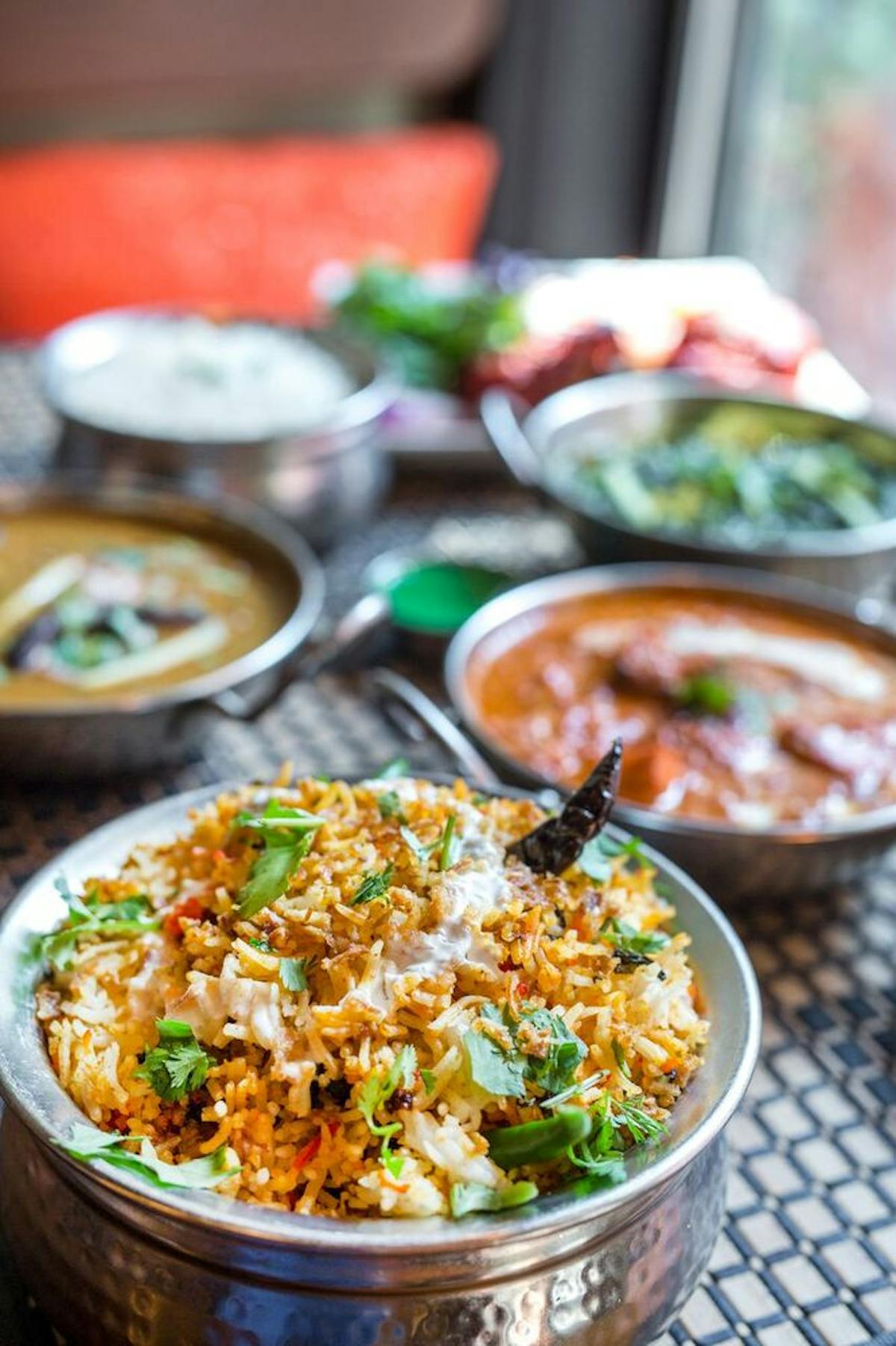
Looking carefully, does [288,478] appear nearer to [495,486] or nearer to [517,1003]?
[495,486]

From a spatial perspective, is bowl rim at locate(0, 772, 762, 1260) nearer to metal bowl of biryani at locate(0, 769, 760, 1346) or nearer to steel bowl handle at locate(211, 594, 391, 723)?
metal bowl of biryani at locate(0, 769, 760, 1346)

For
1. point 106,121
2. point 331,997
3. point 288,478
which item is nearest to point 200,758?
point 288,478

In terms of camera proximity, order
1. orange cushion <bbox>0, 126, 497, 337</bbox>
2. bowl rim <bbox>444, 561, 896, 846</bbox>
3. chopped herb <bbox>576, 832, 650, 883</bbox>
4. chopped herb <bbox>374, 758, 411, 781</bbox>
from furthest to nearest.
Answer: orange cushion <bbox>0, 126, 497, 337</bbox>, bowl rim <bbox>444, 561, 896, 846</bbox>, chopped herb <bbox>374, 758, 411, 781</bbox>, chopped herb <bbox>576, 832, 650, 883</bbox>

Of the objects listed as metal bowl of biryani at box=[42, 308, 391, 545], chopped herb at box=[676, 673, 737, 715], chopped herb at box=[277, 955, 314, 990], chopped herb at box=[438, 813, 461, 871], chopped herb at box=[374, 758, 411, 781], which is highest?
chopped herb at box=[438, 813, 461, 871]

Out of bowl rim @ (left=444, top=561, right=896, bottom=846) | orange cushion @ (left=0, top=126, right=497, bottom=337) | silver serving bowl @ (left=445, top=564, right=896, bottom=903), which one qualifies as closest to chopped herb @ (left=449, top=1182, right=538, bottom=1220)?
silver serving bowl @ (left=445, top=564, right=896, bottom=903)

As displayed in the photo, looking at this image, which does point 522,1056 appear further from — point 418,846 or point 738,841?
point 738,841

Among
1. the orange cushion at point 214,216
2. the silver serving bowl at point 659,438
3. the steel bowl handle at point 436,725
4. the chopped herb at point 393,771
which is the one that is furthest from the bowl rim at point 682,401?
the orange cushion at point 214,216
